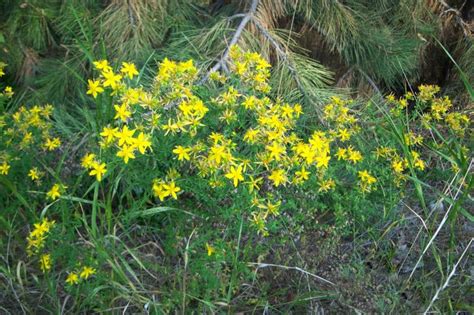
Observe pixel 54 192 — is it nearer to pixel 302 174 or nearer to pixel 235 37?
pixel 302 174

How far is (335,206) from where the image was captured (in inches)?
78.2

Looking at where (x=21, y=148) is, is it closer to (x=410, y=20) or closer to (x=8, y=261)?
(x=8, y=261)

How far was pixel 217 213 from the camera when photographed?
6.20ft

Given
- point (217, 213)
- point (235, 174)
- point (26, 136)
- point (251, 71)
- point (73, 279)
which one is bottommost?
point (73, 279)

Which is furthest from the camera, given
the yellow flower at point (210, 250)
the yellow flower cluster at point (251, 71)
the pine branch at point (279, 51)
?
the pine branch at point (279, 51)

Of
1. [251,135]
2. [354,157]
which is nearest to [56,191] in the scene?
[251,135]

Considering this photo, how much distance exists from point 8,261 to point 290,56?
1.36 metres

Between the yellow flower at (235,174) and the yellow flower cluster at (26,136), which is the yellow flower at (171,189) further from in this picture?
the yellow flower cluster at (26,136)

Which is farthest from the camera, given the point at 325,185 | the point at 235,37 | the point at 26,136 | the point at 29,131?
the point at 235,37

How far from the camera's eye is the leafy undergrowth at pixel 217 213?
1.77m

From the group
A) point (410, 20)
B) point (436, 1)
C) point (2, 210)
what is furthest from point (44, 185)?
point (436, 1)

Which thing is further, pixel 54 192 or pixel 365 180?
pixel 365 180

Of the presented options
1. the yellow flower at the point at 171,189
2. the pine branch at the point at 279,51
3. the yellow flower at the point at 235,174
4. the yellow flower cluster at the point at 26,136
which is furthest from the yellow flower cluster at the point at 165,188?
the pine branch at the point at 279,51

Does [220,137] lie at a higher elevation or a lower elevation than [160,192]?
higher
